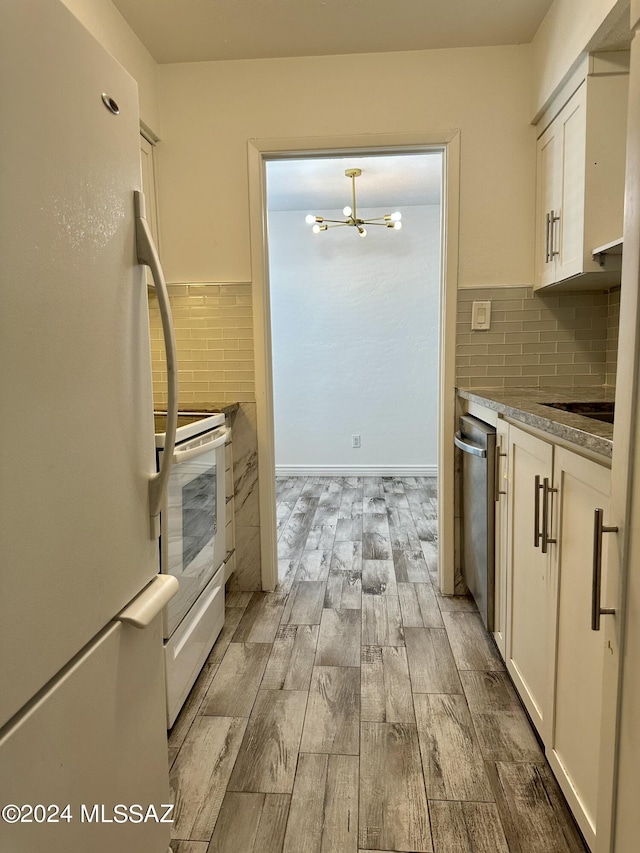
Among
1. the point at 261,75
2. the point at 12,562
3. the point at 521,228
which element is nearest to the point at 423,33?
the point at 261,75

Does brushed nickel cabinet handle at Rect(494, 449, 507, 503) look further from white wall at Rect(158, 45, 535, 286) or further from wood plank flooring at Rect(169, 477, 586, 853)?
white wall at Rect(158, 45, 535, 286)

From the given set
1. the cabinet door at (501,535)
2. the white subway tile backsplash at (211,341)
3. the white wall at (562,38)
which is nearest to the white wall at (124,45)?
the white subway tile backsplash at (211,341)

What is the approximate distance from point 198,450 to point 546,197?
5.84 feet

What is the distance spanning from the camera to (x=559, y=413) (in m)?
1.32

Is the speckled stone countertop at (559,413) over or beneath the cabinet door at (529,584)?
over

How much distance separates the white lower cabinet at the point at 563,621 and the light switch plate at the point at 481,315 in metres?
0.83

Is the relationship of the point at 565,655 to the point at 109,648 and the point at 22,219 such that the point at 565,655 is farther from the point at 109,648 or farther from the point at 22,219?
the point at 22,219

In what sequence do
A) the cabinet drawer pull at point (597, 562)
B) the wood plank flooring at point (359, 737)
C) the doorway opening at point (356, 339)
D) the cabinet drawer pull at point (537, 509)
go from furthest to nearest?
the doorway opening at point (356, 339)
the cabinet drawer pull at point (537, 509)
the wood plank flooring at point (359, 737)
the cabinet drawer pull at point (597, 562)

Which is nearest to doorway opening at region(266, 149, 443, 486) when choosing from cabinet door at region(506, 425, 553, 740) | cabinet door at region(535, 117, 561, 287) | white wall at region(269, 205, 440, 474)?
white wall at region(269, 205, 440, 474)

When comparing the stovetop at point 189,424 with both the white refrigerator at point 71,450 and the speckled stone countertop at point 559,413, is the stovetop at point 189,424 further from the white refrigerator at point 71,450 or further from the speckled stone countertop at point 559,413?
the speckled stone countertop at point 559,413

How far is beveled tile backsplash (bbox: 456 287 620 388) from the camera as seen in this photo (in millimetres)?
2266

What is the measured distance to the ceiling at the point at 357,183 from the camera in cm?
365

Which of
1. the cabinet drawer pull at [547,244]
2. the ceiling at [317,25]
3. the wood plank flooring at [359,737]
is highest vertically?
the ceiling at [317,25]

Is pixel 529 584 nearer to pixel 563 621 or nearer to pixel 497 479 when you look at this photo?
pixel 563 621
